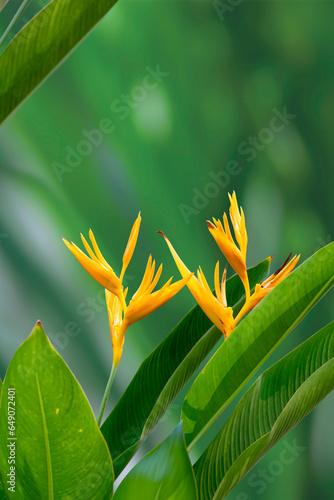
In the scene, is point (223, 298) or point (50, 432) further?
point (223, 298)

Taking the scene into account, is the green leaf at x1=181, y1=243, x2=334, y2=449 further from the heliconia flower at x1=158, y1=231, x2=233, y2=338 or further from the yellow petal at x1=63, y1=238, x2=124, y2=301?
the yellow petal at x1=63, y1=238, x2=124, y2=301

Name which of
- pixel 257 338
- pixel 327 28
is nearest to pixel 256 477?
pixel 257 338

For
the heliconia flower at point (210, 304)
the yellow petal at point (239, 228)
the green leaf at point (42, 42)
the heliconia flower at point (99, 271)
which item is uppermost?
the green leaf at point (42, 42)

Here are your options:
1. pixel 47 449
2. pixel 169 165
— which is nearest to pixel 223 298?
pixel 47 449

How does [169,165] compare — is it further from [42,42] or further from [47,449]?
[47,449]

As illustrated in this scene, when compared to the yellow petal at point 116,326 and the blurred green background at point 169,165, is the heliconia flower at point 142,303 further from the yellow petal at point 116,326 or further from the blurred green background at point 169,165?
the blurred green background at point 169,165

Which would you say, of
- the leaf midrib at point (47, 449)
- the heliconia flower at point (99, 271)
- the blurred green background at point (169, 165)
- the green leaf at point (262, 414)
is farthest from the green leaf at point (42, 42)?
the blurred green background at point (169, 165)
